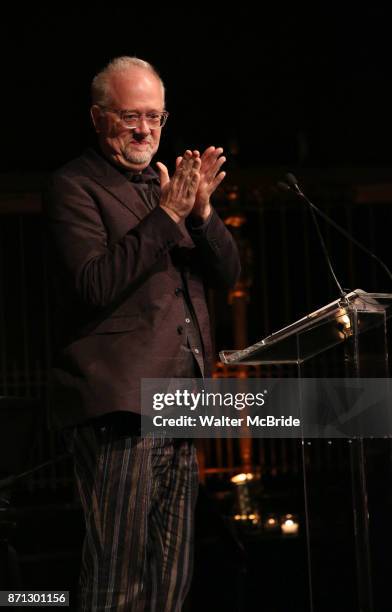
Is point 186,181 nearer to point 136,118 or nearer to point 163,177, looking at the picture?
point 163,177

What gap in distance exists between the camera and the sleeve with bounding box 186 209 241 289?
221 cm

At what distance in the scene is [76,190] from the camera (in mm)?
2180

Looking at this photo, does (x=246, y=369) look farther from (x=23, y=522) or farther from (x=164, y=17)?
(x=164, y=17)

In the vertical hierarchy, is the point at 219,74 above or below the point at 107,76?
above

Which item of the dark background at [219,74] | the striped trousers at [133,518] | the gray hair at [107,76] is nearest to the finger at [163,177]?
the gray hair at [107,76]

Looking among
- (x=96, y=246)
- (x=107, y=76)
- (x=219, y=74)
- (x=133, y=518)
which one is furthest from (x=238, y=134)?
(x=133, y=518)

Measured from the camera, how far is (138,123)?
2.24 meters

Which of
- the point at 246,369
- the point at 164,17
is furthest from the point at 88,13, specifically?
the point at 246,369

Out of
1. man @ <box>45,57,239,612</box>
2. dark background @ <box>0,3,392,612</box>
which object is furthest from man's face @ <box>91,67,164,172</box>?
dark background @ <box>0,3,392,612</box>

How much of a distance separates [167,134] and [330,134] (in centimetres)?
99

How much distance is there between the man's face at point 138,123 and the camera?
2.24 m

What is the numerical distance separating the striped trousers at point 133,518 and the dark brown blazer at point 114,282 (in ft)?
0.28

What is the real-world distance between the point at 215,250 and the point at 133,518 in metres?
0.62

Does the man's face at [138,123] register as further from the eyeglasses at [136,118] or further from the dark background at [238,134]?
the dark background at [238,134]
